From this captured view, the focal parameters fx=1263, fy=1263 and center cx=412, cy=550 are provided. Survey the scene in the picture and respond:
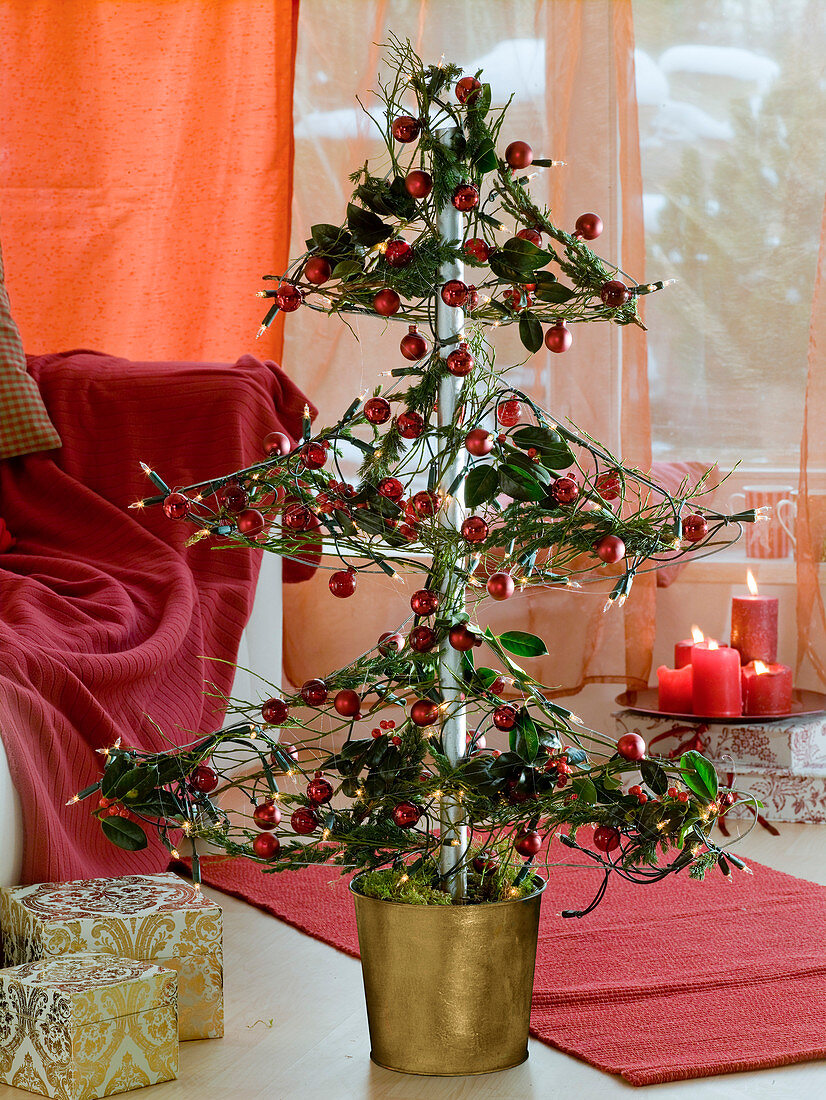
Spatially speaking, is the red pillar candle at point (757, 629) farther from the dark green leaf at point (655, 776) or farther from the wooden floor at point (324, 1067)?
the dark green leaf at point (655, 776)

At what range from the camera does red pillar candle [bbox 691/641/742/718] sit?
226 cm

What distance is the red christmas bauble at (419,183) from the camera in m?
1.19

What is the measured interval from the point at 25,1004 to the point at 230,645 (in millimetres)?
842

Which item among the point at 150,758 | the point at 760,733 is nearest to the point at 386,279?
the point at 150,758

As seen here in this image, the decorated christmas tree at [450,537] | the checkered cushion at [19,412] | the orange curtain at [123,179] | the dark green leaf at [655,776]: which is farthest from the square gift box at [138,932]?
the orange curtain at [123,179]

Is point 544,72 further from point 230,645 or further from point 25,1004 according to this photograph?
point 25,1004

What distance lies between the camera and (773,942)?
164cm

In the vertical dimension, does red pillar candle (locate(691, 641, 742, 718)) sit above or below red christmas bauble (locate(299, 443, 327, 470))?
below

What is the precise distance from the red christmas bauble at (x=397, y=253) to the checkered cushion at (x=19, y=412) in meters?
1.14

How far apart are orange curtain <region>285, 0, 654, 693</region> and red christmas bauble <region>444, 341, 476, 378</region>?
1.54 m

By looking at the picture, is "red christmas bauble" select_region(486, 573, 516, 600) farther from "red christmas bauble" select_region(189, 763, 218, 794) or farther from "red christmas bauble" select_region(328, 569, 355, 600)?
"red christmas bauble" select_region(189, 763, 218, 794)

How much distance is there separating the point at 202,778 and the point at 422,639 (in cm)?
27

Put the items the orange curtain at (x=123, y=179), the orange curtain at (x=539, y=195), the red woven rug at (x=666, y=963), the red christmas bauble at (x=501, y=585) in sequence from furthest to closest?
the orange curtain at (x=123, y=179) < the orange curtain at (x=539, y=195) < the red woven rug at (x=666, y=963) < the red christmas bauble at (x=501, y=585)

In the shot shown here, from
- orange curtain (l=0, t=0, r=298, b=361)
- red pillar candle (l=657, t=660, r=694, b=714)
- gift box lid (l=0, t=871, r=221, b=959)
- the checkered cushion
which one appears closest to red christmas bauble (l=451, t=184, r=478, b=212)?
gift box lid (l=0, t=871, r=221, b=959)
